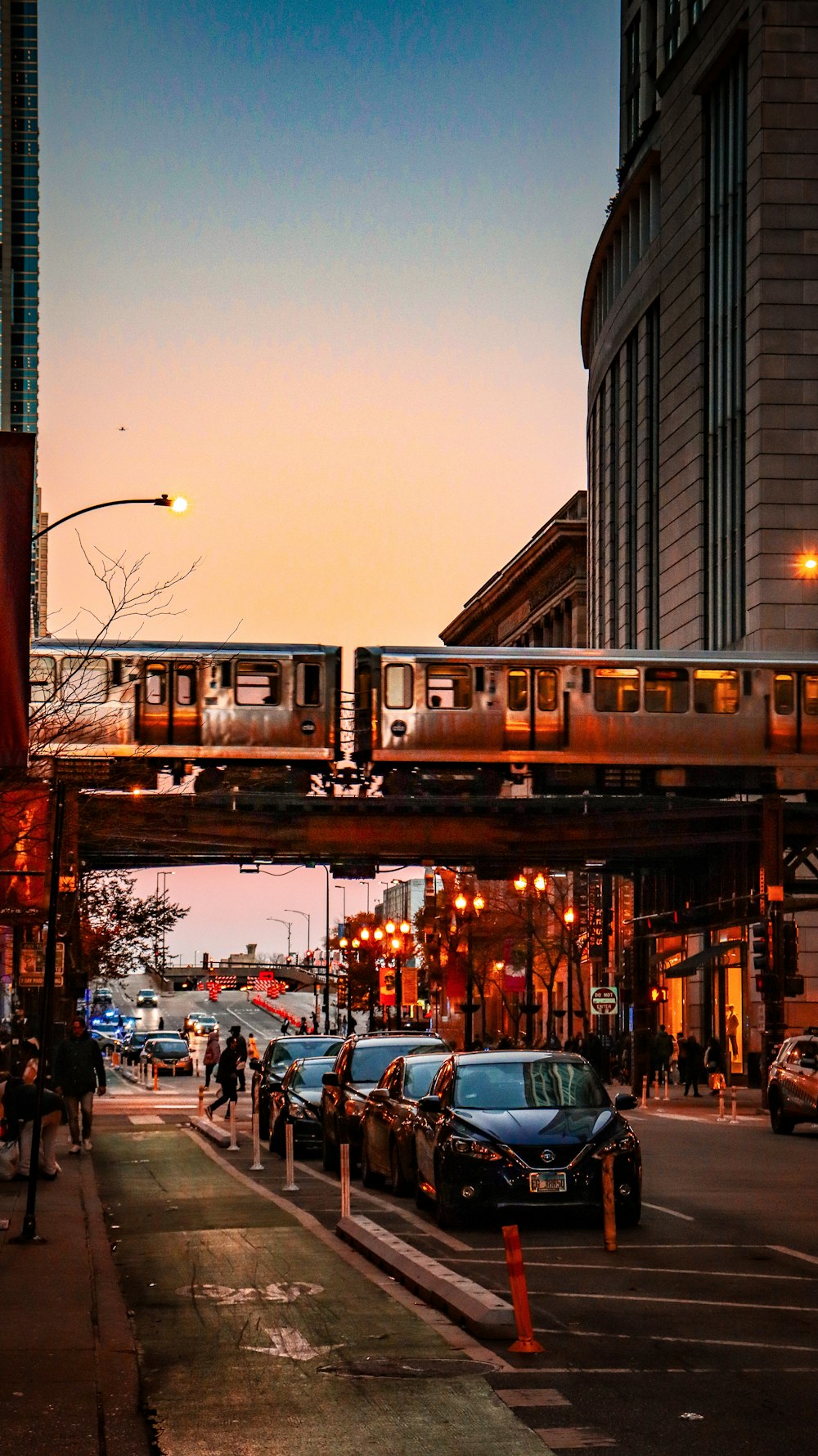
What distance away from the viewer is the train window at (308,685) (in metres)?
43.8

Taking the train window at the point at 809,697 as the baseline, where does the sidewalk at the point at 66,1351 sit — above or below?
below

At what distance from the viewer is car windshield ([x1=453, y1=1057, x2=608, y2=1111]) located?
1698 centimetres

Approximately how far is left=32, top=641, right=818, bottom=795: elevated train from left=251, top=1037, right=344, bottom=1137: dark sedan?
36.6ft

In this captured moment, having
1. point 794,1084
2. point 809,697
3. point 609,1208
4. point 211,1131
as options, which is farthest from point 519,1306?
point 809,697

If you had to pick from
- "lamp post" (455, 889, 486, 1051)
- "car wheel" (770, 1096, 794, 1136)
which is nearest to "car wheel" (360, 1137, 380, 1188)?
"car wheel" (770, 1096, 794, 1136)

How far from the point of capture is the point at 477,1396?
917 centimetres

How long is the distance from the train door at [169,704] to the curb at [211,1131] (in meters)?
9.95

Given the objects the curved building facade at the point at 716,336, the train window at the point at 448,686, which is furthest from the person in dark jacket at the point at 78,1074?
the curved building facade at the point at 716,336

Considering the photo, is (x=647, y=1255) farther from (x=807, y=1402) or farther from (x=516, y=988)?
(x=516, y=988)

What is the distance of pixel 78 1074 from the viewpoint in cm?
2711

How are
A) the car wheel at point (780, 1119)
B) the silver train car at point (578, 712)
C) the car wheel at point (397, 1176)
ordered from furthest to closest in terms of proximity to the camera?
1. the silver train car at point (578, 712)
2. the car wheel at point (780, 1119)
3. the car wheel at point (397, 1176)

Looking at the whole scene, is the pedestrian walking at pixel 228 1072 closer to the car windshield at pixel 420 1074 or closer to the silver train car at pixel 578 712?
the silver train car at pixel 578 712

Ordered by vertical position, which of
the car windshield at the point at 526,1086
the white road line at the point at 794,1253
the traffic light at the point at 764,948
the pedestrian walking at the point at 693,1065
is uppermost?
the traffic light at the point at 764,948

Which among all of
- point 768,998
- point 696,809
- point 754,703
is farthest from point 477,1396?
point 696,809
